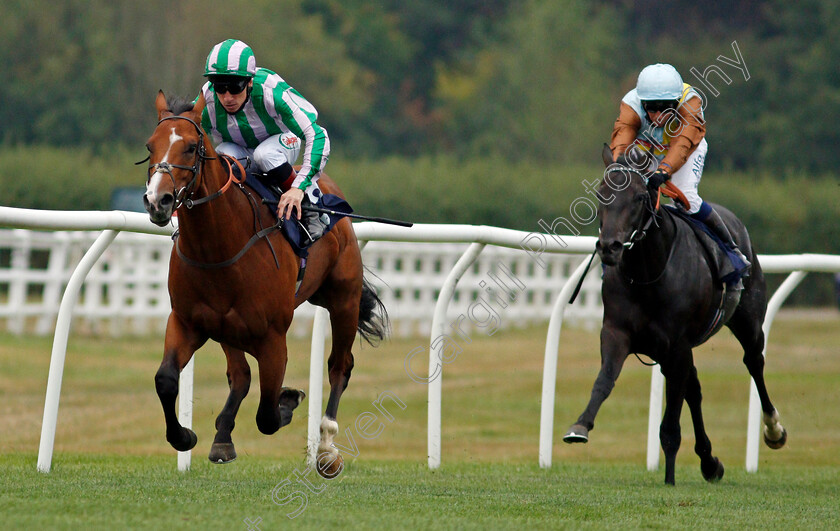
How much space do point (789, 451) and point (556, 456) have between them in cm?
173

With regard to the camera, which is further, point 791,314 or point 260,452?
point 791,314

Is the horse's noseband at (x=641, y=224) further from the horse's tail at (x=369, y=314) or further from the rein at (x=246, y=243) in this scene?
the rein at (x=246, y=243)

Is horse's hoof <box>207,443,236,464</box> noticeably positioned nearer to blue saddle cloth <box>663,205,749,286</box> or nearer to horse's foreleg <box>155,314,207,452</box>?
horse's foreleg <box>155,314,207,452</box>

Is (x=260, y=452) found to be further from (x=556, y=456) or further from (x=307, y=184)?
(x=307, y=184)

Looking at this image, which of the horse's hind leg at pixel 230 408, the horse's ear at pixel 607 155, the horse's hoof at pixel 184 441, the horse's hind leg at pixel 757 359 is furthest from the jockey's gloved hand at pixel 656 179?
the horse's hoof at pixel 184 441

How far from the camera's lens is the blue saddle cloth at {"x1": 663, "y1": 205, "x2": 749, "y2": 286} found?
6184mm

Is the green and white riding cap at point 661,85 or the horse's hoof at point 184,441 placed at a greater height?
the green and white riding cap at point 661,85

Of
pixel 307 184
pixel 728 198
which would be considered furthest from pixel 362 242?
pixel 728 198

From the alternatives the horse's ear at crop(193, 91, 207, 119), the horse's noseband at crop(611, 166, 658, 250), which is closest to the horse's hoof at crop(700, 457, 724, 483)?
the horse's noseband at crop(611, 166, 658, 250)

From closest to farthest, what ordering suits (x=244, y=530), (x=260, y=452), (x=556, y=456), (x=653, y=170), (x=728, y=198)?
(x=244, y=530) → (x=653, y=170) → (x=260, y=452) → (x=556, y=456) → (x=728, y=198)

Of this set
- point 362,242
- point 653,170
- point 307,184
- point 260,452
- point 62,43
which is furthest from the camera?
point 62,43

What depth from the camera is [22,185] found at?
21156 millimetres

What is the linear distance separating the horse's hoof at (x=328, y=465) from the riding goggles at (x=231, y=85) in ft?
5.44

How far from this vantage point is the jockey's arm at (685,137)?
582 centimetres
